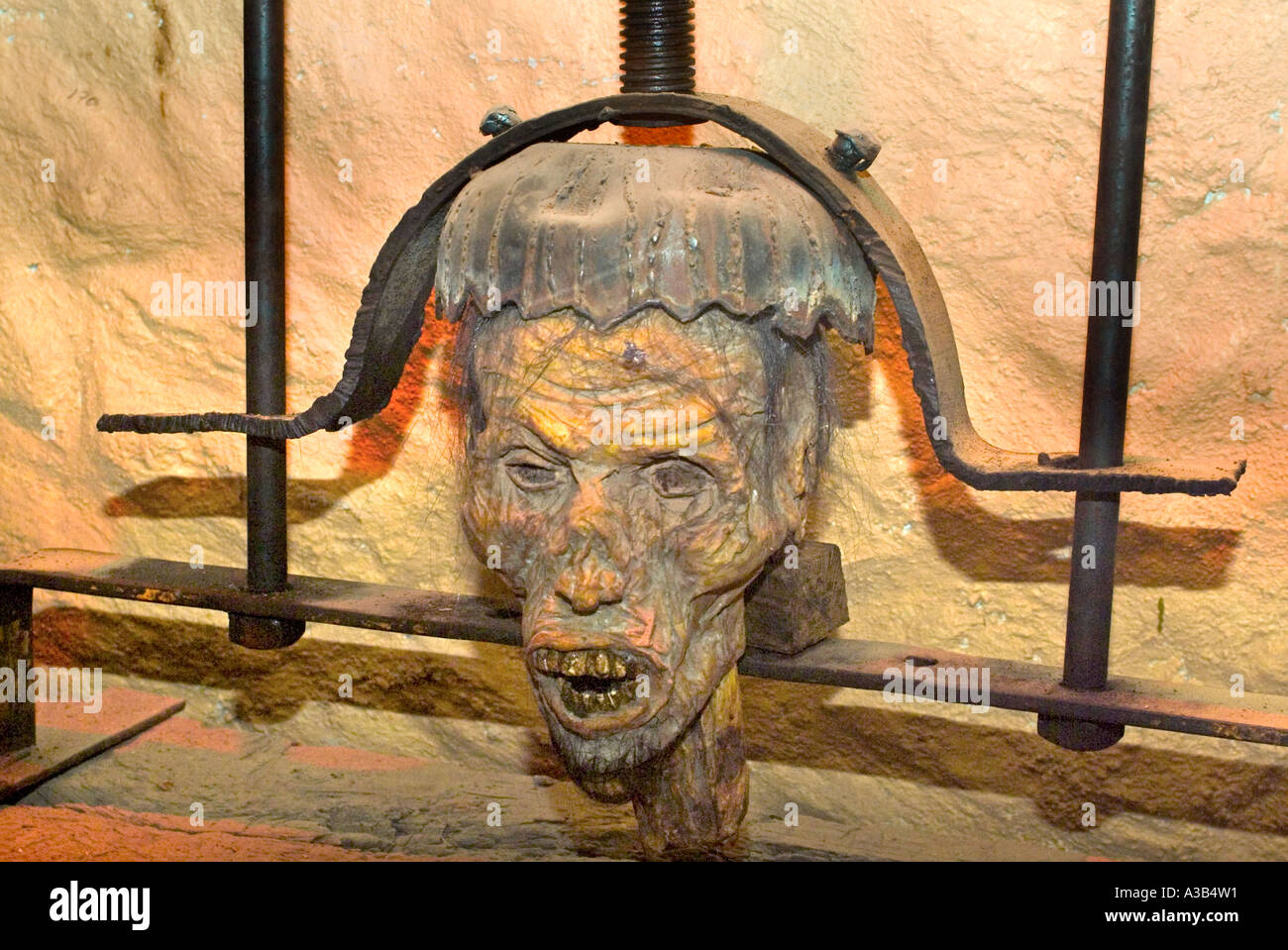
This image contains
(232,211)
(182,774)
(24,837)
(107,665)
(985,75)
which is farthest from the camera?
(107,665)

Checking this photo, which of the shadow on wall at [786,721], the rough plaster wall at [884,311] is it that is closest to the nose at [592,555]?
the rough plaster wall at [884,311]

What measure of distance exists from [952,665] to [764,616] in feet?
0.67

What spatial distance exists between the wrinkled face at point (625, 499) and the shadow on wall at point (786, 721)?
677mm

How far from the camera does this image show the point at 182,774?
6.69ft

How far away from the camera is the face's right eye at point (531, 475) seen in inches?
56.1

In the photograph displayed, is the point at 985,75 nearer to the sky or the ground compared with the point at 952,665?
nearer to the sky

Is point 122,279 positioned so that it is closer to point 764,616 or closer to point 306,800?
point 306,800

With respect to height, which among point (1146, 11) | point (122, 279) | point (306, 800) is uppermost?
point (1146, 11)

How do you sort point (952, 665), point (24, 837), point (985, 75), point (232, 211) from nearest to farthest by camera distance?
1. point (952, 665)
2. point (24, 837)
3. point (985, 75)
4. point (232, 211)

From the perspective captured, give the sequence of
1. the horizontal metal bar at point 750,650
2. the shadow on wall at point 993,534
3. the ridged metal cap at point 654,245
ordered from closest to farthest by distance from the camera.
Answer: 1. the ridged metal cap at point 654,245
2. the horizontal metal bar at point 750,650
3. the shadow on wall at point 993,534

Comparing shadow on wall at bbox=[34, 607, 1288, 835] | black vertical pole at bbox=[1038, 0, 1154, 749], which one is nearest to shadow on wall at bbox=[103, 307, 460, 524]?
shadow on wall at bbox=[34, 607, 1288, 835]

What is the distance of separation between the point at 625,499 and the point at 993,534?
0.80 m

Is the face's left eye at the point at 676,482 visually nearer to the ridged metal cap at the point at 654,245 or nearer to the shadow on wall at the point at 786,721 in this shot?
the ridged metal cap at the point at 654,245

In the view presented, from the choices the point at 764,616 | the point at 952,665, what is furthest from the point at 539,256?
the point at 952,665
